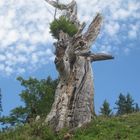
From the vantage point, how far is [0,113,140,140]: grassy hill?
22109mm

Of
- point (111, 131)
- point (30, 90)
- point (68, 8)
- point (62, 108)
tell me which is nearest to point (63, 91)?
point (62, 108)

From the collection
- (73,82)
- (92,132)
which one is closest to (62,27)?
(73,82)

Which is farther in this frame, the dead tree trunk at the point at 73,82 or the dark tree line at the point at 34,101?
the dark tree line at the point at 34,101

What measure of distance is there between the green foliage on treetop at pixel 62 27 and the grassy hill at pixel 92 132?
666 centimetres

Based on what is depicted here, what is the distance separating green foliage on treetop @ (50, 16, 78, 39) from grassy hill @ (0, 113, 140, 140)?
666 centimetres

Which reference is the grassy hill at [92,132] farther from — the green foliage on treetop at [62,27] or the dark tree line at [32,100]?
the dark tree line at [32,100]

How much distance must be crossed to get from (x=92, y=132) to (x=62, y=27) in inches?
334

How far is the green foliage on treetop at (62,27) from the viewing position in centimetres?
2970

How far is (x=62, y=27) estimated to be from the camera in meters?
29.8

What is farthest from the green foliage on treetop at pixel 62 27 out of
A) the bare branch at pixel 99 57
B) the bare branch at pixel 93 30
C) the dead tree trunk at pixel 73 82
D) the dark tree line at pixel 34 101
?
the dark tree line at pixel 34 101

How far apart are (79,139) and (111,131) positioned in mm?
1467

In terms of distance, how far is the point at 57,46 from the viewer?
90.2 feet

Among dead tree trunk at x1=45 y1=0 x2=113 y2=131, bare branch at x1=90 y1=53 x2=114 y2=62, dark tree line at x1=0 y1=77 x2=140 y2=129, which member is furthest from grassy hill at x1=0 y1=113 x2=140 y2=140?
dark tree line at x1=0 y1=77 x2=140 y2=129

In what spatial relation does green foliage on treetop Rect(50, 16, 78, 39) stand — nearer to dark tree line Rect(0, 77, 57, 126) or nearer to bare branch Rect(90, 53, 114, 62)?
bare branch Rect(90, 53, 114, 62)
